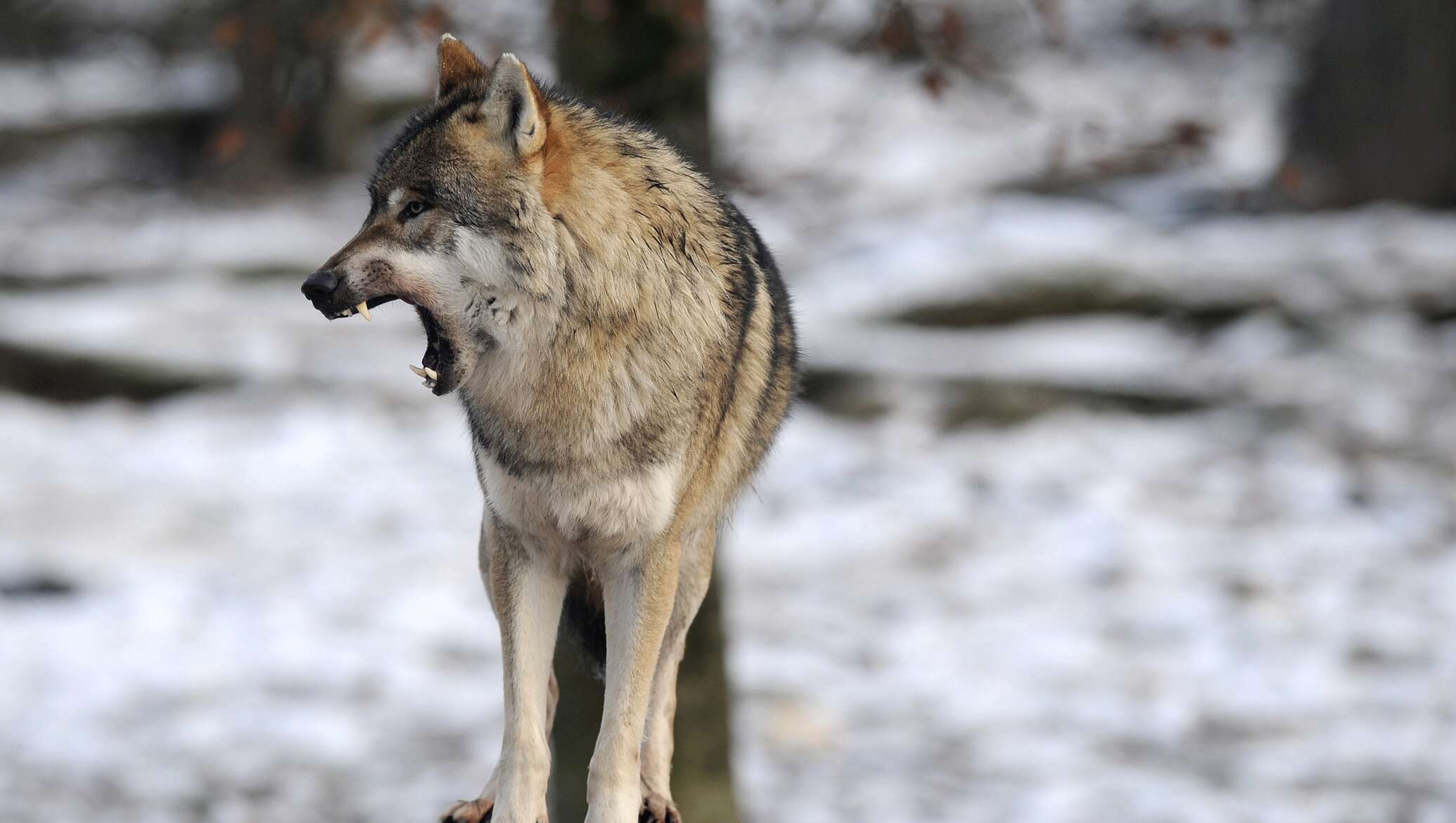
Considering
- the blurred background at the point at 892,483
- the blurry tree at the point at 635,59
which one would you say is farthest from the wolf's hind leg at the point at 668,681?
the blurry tree at the point at 635,59

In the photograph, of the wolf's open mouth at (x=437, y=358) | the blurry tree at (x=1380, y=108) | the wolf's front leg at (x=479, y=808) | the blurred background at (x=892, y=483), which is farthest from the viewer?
the blurry tree at (x=1380, y=108)

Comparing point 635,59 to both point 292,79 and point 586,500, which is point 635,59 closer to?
point 292,79

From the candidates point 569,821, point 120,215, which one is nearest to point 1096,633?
point 569,821

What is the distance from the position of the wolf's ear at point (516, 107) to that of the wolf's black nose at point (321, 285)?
0.43m

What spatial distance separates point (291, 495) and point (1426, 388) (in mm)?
8393

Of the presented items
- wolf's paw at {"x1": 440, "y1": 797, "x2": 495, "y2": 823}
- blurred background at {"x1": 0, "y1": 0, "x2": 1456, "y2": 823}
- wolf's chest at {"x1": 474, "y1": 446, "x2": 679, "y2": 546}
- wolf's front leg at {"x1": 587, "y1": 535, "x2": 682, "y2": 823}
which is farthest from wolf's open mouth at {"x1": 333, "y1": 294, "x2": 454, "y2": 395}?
blurred background at {"x1": 0, "y1": 0, "x2": 1456, "y2": 823}

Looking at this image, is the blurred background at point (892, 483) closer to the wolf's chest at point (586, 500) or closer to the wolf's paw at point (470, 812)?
the wolf's paw at point (470, 812)

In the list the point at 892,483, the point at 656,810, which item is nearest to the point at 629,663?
the point at 656,810

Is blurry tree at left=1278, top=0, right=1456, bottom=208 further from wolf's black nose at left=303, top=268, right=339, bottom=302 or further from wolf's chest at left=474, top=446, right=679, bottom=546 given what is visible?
wolf's black nose at left=303, top=268, right=339, bottom=302

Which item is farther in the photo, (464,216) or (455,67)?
(455,67)

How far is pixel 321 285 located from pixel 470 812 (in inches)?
55.4

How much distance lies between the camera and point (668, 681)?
3457mm

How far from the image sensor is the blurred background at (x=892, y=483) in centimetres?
672

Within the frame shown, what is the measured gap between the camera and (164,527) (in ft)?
31.7
